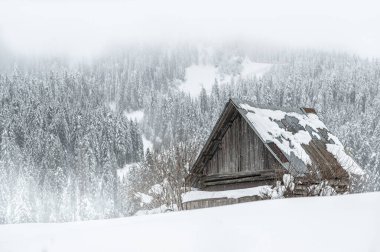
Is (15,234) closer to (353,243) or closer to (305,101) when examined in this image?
(353,243)

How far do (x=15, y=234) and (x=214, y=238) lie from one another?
1.65m

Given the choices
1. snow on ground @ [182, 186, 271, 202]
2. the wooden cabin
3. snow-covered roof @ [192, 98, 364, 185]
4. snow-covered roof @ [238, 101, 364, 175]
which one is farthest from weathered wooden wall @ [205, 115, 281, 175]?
snow on ground @ [182, 186, 271, 202]

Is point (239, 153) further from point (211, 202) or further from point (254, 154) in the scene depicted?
point (211, 202)

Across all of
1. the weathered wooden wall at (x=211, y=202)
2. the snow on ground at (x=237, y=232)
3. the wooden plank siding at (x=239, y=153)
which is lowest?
the weathered wooden wall at (x=211, y=202)

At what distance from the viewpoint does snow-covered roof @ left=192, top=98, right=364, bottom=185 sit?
707 inches

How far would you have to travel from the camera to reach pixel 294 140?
19.7 meters

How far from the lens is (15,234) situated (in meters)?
4.09

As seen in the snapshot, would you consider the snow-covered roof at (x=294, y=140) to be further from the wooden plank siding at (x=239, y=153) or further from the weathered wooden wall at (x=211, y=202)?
the weathered wooden wall at (x=211, y=202)

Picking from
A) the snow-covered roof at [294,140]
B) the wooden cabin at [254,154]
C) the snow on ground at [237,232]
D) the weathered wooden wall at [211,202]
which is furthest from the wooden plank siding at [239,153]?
the snow on ground at [237,232]

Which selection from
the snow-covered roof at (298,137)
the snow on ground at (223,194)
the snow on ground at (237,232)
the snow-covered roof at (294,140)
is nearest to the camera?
the snow on ground at (237,232)

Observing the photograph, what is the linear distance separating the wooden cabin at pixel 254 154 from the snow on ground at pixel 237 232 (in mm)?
13252

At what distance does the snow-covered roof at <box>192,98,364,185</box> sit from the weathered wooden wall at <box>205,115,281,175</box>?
49cm

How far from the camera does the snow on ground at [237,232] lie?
3.53m

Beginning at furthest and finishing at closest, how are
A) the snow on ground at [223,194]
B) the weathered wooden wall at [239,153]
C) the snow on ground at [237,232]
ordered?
the weathered wooden wall at [239,153], the snow on ground at [223,194], the snow on ground at [237,232]
